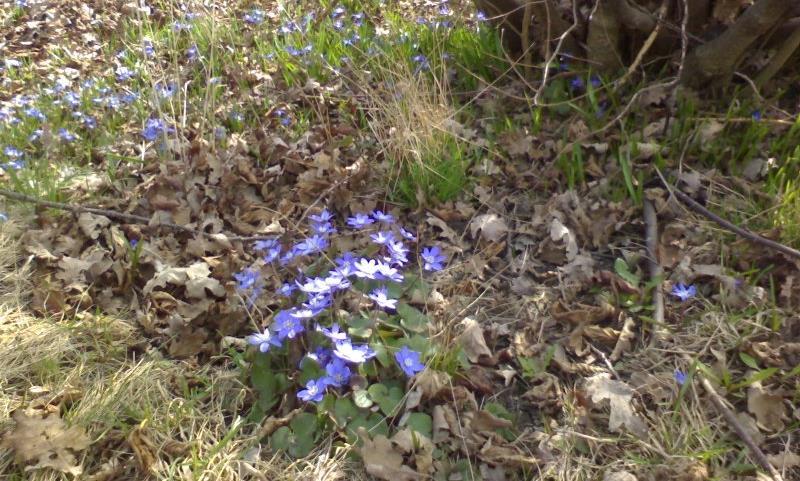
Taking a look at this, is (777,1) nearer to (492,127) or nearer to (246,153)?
(492,127)

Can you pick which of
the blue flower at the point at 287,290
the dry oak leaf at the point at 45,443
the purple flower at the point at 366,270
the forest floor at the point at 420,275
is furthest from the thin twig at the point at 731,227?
the dry oak leaf at the point at 45,443

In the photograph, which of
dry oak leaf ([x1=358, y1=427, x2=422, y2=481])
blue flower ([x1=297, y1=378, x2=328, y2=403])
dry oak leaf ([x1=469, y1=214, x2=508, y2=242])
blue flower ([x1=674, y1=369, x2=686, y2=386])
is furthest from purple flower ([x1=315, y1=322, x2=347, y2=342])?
blue flower ([x1=674, y1=369, x2=686, y2=386])

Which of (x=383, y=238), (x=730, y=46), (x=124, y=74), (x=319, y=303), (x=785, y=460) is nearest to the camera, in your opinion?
(x=785, y=460)

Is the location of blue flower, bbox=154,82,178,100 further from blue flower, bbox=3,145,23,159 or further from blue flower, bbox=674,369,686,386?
blue flower, bbox=674,369,686,386

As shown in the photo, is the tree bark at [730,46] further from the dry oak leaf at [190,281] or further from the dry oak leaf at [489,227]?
the dry oak leaf at [190,281]

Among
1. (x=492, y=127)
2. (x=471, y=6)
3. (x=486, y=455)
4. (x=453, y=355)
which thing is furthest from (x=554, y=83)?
(x=486, y=455)

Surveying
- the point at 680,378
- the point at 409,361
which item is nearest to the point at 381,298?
the point at 409,361

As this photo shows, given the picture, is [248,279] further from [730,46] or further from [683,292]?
[730,46]
